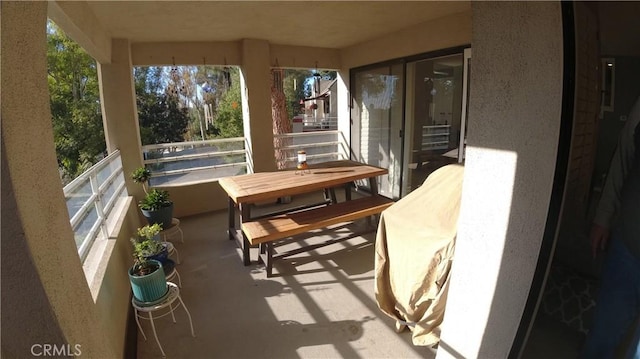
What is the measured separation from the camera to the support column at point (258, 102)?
4398 millimetres

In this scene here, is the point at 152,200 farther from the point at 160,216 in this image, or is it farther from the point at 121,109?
the point at 121,109

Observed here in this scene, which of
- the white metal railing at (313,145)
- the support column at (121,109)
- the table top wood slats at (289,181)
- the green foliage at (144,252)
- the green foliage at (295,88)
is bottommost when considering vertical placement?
the green foliage at (144,252)

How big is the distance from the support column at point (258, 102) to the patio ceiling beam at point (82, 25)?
1699 millimetres

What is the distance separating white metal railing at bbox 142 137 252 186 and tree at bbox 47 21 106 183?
21.5 ft

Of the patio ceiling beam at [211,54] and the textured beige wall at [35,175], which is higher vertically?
the patio ceiling beam at [211,54]

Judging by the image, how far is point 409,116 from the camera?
4266 mm

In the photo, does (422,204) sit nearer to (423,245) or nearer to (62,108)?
(423,245)

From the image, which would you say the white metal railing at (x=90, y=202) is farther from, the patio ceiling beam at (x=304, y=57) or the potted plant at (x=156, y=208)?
the patio ceiling beam at (x=304, y=57)

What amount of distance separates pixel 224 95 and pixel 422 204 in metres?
13.1

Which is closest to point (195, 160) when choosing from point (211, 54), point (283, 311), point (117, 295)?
point (211, 54)

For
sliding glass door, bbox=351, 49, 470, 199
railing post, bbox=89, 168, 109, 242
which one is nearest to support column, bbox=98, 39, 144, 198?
railing post, bbox=89, 168, 109, 242

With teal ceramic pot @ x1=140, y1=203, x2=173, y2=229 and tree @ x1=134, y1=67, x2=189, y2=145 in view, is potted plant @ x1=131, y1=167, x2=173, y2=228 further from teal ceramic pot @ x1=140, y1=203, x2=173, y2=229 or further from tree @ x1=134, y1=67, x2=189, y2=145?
tree @ x1=134, y1=67, x2=189, y2=145

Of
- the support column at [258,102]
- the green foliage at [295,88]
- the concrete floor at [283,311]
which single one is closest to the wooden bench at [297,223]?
the concrete floor at [283,311]

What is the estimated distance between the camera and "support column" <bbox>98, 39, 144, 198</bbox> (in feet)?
12.1
